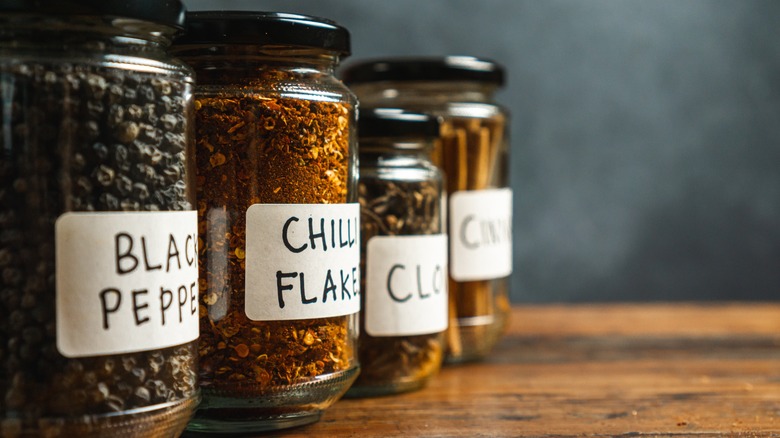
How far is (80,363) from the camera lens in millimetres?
496

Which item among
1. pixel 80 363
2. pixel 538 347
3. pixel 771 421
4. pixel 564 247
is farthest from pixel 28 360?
pixel 564 247

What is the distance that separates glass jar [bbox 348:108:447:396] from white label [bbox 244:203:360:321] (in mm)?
126

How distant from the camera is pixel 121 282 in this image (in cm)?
51

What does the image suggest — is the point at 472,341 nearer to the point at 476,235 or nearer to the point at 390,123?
the point at 476,235

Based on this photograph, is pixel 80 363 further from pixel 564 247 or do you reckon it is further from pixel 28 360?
pixel 564 247

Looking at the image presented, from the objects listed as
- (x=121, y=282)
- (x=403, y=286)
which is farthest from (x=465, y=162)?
(x=121, y=282)

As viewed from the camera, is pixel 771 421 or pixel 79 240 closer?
pixel 79 240

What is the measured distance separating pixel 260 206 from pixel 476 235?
37 cm

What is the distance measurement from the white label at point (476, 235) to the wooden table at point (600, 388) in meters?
0.10

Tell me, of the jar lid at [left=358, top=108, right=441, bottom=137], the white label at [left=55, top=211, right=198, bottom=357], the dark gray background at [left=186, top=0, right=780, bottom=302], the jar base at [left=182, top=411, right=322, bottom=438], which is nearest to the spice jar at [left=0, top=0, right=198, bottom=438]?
the white label at [left=55, top=211, right=198, bottom=357]

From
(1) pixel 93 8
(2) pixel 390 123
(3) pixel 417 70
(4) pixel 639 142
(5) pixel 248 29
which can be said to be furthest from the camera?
(4) pixel 639 142

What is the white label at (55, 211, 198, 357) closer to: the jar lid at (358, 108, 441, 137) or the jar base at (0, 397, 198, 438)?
the jar base at (0, 397, 198, 438)

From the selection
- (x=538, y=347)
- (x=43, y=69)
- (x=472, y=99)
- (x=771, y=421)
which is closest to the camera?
(x=43, y=69)

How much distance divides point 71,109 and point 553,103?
1.22 m
